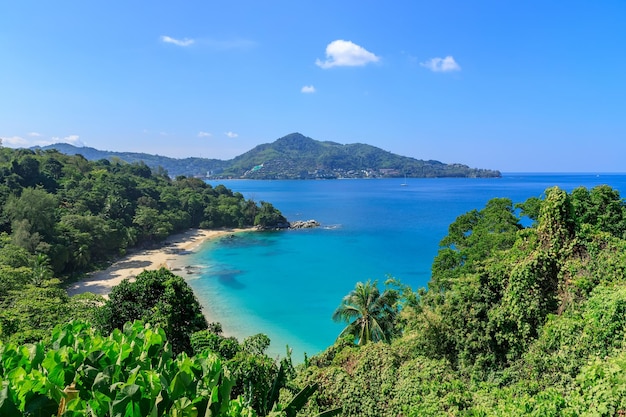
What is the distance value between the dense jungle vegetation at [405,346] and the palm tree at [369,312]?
0.24 ft

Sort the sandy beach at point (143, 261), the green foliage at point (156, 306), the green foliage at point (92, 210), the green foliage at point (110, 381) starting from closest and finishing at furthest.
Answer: the green foliage at point (110, 381), the green foliage at point (156, 306), the sandy beach at point (143, 261), the green foliage at point (92, 210)

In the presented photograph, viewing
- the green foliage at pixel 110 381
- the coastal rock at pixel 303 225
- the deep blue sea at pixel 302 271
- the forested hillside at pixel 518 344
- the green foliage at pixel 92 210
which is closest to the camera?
the green foliage at pixel 110 381

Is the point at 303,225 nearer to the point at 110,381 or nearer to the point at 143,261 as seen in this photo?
the point at 143,261

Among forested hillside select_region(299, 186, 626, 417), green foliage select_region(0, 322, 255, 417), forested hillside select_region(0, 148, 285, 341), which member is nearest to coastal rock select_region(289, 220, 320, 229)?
forested hillside select_region(0, 148, 285, 341)

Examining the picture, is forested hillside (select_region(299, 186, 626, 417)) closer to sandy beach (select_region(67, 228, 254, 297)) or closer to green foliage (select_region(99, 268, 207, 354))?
green foliage (select_region(99, 268, 207, 354))

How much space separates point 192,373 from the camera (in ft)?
12.7

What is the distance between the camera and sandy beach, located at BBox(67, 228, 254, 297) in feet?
116

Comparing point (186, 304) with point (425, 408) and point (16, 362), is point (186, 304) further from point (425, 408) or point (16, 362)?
point (16, 362)

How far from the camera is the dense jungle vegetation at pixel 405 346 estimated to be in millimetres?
3703

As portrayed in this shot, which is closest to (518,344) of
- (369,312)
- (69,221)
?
(369,312)

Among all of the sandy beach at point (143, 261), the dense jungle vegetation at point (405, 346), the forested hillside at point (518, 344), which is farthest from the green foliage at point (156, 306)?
the sandy beach at point (143, 261)

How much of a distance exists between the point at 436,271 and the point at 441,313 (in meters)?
11.1

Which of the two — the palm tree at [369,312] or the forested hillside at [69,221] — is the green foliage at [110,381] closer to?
the forested hillside at [69,221]

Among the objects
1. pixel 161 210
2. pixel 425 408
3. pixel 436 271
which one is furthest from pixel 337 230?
pixel 425 408
